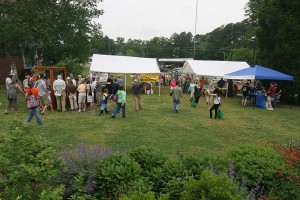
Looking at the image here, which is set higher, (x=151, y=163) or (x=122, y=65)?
A: (x=122, y=65)

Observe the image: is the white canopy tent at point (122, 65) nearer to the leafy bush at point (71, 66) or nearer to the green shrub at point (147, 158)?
the leafy bush at point (71, 66)

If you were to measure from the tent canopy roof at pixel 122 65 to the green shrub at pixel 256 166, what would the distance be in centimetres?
1618

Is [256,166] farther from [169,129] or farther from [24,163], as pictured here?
[169,129]

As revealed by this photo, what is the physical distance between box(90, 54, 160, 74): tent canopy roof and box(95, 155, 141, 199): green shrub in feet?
52.9

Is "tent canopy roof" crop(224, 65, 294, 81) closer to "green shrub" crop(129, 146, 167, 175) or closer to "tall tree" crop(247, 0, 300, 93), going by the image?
"tall tree" crop(247, 0, 300, 93)

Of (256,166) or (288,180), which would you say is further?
(256,166)

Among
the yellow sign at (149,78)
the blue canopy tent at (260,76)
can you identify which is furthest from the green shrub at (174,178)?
the yellow sign at (149,78)

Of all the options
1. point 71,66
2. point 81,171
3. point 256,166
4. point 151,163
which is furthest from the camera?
point 71,66

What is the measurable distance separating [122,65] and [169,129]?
12415 mm

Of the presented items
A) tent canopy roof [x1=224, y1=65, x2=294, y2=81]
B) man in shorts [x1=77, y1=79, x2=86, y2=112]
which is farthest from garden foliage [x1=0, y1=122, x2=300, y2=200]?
tent canopy roof [x1=224, y1=65, x2=294, y2=81]

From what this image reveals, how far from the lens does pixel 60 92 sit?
12555mm

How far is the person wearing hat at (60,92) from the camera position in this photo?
12342 millimetres

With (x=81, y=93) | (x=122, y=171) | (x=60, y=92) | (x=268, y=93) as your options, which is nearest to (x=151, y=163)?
(x=122, y=171)

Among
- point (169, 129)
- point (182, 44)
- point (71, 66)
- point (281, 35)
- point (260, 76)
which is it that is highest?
point (182, 44)
